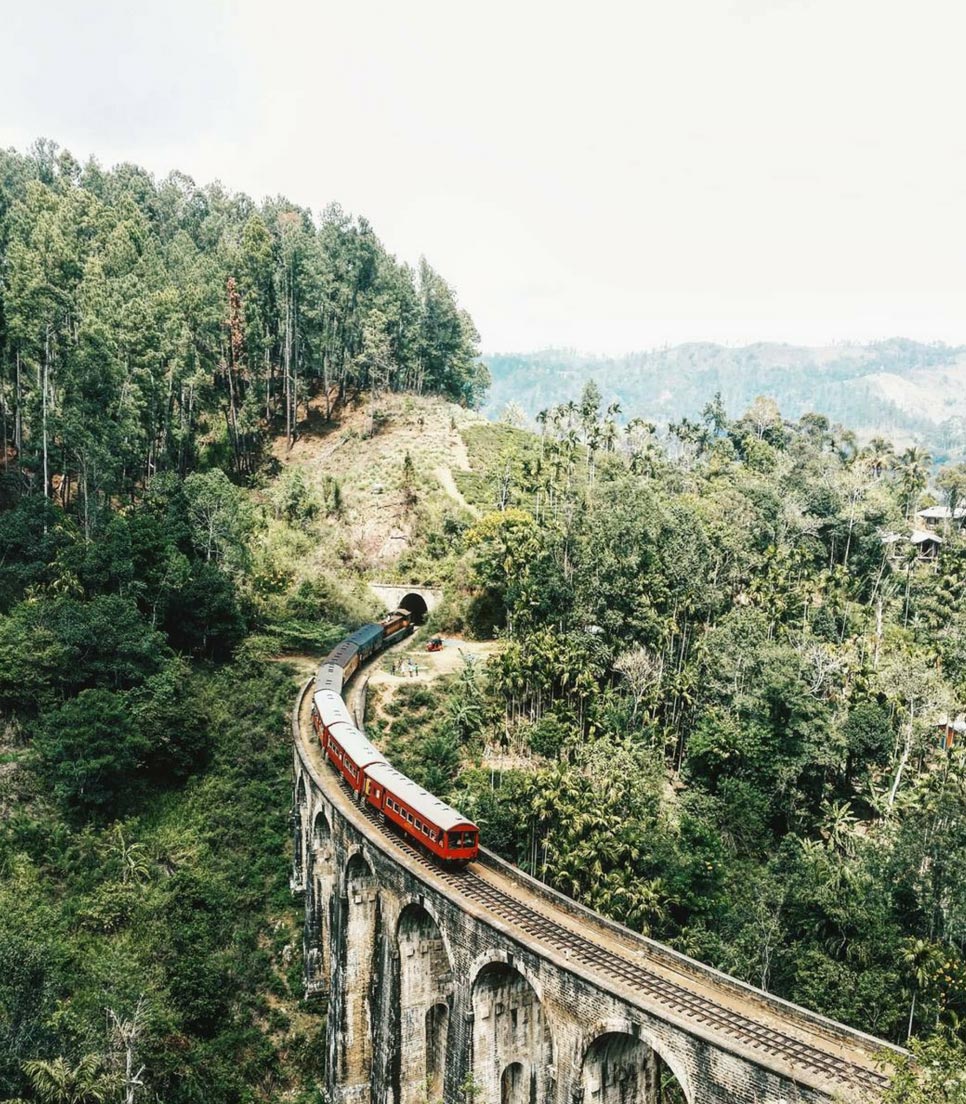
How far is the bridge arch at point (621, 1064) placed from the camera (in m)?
23.1

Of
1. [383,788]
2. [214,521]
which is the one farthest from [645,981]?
[214,521]

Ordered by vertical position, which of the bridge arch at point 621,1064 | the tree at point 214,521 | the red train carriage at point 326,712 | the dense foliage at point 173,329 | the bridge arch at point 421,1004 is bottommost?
the bridge arch at point 421,1004

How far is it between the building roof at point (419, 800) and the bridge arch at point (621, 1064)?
9437mm

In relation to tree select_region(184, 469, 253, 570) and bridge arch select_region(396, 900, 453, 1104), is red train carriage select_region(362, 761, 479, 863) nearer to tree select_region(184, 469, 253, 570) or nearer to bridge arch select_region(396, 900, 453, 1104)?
bridge arch select_region(396, 900, 453, 1104)

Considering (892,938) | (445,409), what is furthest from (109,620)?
(445,409)

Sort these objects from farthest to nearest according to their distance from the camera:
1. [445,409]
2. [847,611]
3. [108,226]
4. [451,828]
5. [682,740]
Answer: [445,409]
[108,226]
[847,611]
[682,740]
[451,828]

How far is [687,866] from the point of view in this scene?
4306 centimetres

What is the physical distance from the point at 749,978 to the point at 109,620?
130 feet

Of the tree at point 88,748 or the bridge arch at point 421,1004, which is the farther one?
the tree at point 88,748

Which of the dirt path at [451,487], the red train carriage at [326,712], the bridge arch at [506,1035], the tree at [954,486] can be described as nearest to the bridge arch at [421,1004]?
the bridge arch at [506,1035]

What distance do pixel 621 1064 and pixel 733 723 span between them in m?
30.2

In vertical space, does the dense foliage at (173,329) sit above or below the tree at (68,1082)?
above

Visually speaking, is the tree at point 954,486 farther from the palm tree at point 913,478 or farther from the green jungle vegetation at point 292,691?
the palm tree at point 913,478

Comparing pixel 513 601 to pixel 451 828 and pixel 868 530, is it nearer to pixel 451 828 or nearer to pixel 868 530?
pixel 451 828
